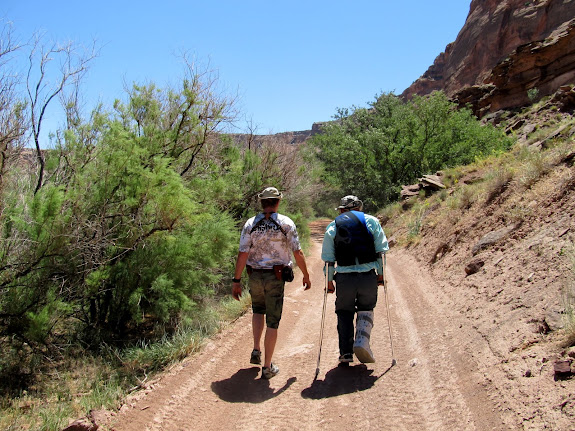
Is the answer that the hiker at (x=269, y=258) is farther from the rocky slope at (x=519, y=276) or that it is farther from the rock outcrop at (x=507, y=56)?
the rock outcrop at (x=507, y=56)

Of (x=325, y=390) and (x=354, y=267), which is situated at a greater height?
(x=354, y=267)

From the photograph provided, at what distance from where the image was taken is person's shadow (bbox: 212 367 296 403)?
4.61 m

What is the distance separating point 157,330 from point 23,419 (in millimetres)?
2733

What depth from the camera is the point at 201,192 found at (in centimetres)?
956

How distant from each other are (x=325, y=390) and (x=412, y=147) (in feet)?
67.1

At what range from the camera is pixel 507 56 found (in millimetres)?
59375

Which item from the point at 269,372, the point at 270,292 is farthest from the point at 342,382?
the point at 270,292

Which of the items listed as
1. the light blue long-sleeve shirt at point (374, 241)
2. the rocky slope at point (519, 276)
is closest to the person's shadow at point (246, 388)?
the light blue long-sleeve shirt at point (374, 241)

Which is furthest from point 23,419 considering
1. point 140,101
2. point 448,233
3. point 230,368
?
point 448,233

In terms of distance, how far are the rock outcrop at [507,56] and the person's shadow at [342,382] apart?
38.1 meters

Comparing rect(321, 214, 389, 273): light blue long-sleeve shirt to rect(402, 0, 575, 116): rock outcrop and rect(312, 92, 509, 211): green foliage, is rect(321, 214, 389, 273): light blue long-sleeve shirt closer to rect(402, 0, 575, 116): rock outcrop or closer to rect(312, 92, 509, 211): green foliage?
rect(312, 92, 509, 211): green foliage

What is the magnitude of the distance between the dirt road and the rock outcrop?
3722cm

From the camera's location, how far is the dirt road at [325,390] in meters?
3.88

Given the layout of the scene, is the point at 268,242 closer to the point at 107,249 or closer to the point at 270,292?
the point at 270,292
